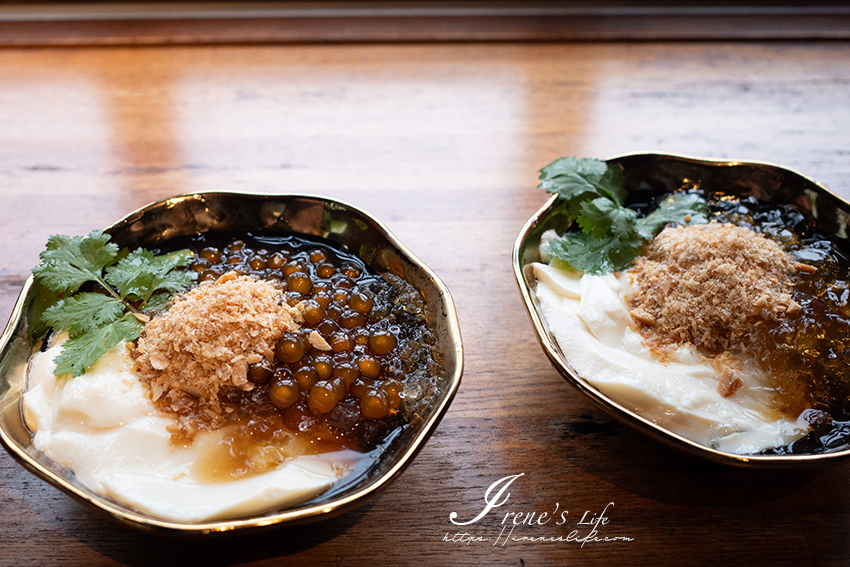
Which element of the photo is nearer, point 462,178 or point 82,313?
point 82,313

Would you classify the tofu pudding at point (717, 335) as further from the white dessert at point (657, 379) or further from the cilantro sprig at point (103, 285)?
the cilantro sprig at point (103, 285)

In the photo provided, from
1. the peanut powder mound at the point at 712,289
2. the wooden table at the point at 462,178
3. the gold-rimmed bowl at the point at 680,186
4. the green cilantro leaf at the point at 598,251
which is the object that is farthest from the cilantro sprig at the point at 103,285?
the peanut powder mound at the point at 712,289

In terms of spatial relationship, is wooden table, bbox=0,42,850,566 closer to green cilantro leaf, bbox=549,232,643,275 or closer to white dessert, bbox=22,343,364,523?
white dessert, bbox=22,343,364,523

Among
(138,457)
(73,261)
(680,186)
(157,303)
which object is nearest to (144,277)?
(157,303)

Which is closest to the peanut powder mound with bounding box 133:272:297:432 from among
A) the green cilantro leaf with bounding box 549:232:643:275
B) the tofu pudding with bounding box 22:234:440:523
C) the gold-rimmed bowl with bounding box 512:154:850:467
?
the tofu pudding with bounding box 22:234:440:523

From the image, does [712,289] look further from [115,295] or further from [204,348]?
[115,295]

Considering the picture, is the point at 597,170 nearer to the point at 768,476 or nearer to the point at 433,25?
the point at 768,476

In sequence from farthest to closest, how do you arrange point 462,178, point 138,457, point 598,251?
point 462,178 → point 598,251 → point 138,457
